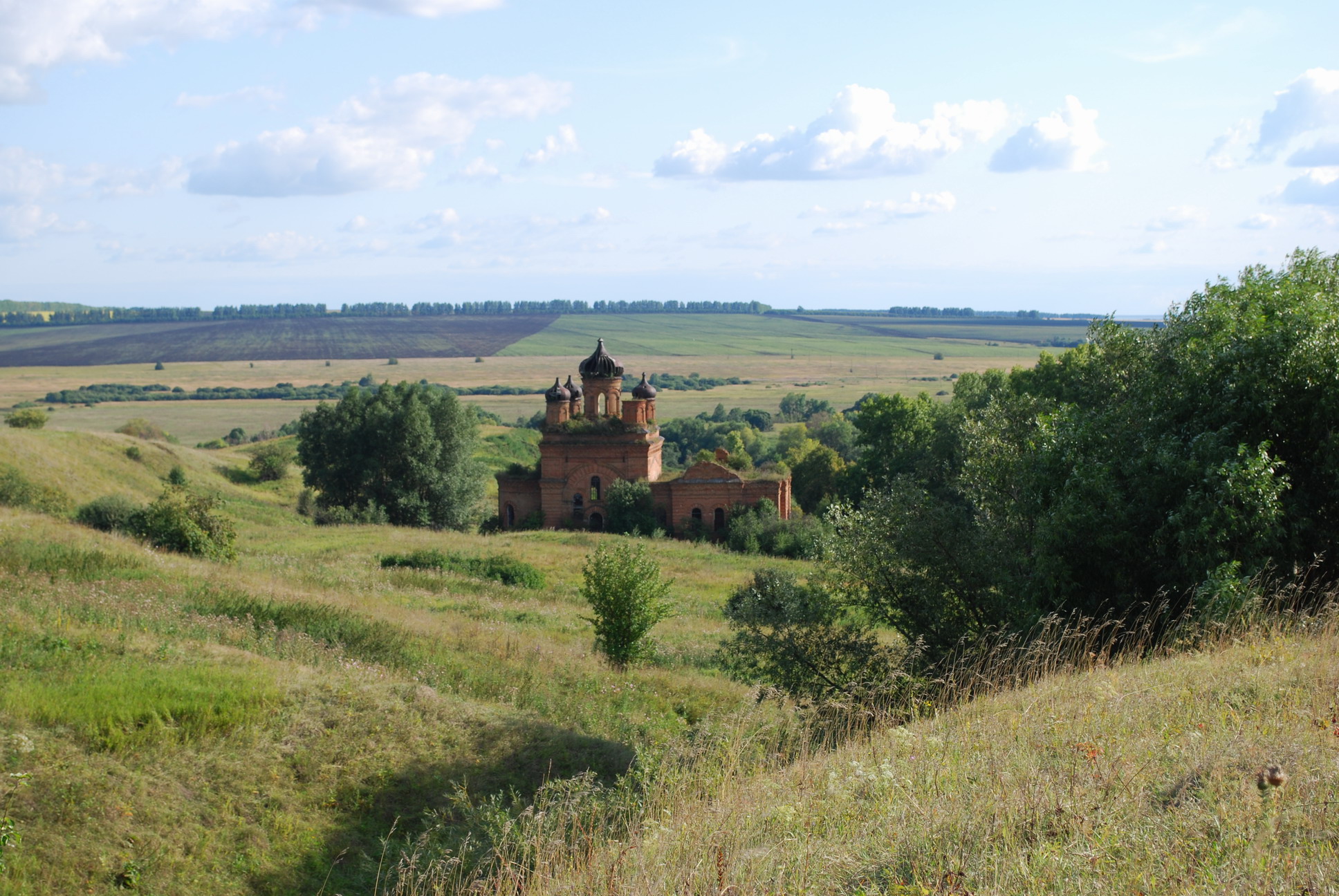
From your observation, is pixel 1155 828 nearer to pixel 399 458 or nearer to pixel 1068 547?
pixel 1068 547

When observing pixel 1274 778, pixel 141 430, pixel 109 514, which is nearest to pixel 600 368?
pixel 109 514

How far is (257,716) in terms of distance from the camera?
9.30 m

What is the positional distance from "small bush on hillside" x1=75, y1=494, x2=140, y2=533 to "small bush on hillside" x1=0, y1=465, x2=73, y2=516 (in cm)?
145

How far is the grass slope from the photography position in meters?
7.45

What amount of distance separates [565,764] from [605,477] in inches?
1434

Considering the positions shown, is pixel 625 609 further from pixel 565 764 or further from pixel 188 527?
pixel 188 527

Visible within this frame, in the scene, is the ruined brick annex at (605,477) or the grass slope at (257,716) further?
the ruined brick annex at (605,477)

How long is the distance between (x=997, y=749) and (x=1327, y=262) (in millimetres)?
14322

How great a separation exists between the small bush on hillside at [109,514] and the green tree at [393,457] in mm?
16446

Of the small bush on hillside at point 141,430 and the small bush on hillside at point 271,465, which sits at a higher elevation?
the small bush on hillside at point 141,430

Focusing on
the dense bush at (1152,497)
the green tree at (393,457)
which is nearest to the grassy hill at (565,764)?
the dense bush at (1152,497)

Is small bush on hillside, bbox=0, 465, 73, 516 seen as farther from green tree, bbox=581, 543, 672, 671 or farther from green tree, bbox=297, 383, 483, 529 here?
green tree, bbox=581, 543, 672, 671

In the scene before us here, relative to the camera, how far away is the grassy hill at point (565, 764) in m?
4.43

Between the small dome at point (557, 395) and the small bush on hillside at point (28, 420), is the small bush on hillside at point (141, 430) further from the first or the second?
the small dome at point (557, 395)
